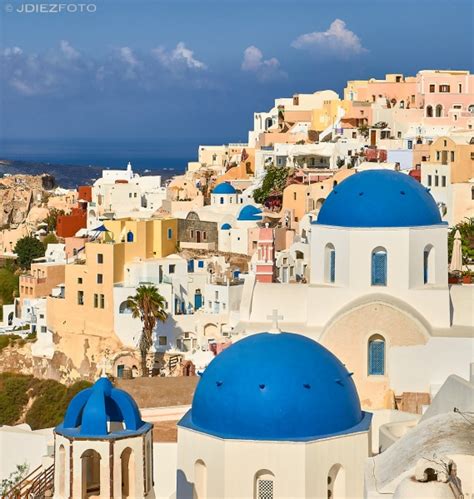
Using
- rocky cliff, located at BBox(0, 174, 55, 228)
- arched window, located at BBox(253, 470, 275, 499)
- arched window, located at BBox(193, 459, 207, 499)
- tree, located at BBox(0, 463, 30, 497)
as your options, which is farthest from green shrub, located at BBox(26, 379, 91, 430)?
rocky cliff, located at BBox(0, 174, 55, 228)

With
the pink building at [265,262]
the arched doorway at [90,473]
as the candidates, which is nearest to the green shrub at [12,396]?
the pink building at [265,262]

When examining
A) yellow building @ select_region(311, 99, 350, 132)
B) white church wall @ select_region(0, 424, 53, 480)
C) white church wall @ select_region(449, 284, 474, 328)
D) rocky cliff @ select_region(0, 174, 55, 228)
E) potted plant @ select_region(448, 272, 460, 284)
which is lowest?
white church wall @ select_region(0, 424, 53, 480)

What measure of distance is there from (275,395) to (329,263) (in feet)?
23.7

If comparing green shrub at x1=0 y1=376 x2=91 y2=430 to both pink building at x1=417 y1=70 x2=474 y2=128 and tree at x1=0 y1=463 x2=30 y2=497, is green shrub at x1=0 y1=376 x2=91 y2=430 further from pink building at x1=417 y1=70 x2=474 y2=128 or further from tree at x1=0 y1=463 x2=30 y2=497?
pink building at x1=417 y1=70 x2=474 y2=128

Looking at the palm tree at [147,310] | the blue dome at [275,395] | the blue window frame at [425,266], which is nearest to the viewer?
the blue dome at [275,395]

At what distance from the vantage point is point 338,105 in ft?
201

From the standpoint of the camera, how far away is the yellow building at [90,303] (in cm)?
3972

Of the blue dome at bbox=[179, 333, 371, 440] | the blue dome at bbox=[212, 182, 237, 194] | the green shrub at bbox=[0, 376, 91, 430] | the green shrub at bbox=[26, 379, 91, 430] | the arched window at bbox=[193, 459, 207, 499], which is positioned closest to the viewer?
the blue dome at bbox=[179, 333, 371, 440]

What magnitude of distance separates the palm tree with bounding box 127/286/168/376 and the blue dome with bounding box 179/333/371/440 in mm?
20244

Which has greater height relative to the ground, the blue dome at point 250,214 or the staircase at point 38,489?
the blue dome at point 250,214

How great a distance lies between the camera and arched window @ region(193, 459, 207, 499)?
55.7 feet

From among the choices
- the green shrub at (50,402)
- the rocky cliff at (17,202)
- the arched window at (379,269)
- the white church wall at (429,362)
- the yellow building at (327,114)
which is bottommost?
the green shrub at (50,402)

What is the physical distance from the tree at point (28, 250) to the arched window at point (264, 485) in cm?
3393

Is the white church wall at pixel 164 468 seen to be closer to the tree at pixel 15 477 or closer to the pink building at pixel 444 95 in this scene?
the tree at pixel 15 477
